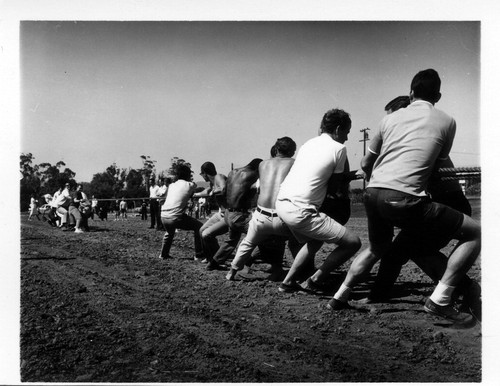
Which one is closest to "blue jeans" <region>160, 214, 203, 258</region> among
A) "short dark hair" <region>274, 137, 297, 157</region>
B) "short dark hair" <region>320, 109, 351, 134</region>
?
"short dark hair" <region>274, 137, 297, 157</region>

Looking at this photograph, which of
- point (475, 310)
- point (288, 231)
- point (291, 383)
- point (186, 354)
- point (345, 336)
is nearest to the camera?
point (291, 383)

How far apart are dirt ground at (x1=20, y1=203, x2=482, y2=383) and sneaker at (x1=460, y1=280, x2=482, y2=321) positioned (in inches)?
6.5

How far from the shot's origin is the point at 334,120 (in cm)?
466

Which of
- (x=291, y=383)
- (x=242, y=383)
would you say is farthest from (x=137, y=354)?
(x=291, y=383)

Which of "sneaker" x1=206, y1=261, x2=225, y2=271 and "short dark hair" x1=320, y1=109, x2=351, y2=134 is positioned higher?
"short dark hair" x1=320, y1=109, x2=351, y2=134

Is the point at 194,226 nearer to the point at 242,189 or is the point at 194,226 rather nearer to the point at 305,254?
the point at 242,189

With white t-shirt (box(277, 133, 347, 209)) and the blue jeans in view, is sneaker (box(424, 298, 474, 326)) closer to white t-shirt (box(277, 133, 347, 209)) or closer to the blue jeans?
white t-shirt (box(277, 133, 347, 209))

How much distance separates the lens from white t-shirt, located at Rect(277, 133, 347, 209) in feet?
14.9

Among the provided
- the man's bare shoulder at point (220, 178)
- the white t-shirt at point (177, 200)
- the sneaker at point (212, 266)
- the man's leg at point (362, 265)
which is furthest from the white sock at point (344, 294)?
the white t-shirt at point (177, 200)

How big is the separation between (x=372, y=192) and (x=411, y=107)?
30.5 inches

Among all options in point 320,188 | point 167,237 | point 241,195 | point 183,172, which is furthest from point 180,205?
point 320,188

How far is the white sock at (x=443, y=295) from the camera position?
3.87 m

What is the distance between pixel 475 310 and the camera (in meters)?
4.14
